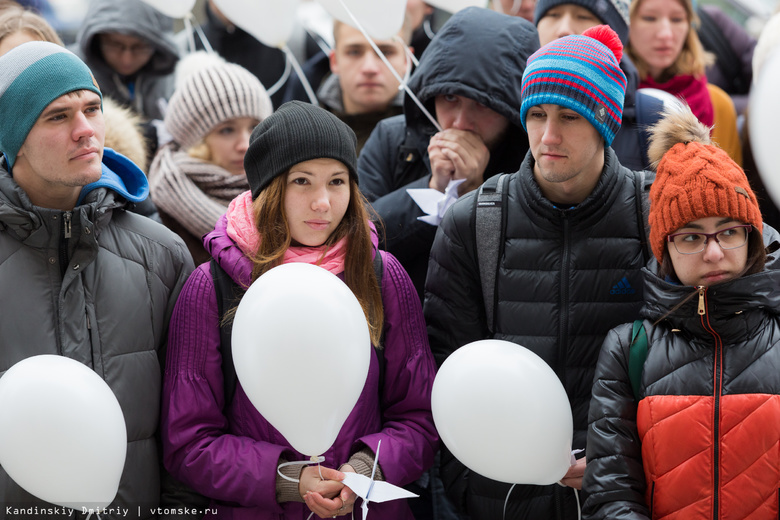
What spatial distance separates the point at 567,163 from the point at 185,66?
252 centimetres

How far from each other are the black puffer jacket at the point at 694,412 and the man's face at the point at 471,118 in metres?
1.08

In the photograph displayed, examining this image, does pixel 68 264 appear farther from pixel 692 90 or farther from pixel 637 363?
pixel 692 90

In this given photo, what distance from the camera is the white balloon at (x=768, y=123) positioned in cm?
227

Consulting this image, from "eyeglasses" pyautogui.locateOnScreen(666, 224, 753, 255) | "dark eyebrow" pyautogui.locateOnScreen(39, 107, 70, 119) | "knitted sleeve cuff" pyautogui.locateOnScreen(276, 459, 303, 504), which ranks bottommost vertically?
"knitted sleeve cuff" pyautogui.locateOnScreen(276, 459, 303, 504)

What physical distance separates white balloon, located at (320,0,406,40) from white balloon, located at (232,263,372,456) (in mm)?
1561

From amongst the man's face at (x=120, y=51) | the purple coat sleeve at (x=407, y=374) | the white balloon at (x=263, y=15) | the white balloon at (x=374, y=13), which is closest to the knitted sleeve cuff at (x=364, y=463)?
the purple coat sleeve at (x=407, y=374)

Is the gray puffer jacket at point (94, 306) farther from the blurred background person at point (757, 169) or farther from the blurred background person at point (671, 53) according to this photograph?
the blurred background person at point (671, 53)

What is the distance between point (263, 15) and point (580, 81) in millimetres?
1899

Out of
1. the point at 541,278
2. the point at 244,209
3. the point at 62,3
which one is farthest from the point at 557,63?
the point at 62,3

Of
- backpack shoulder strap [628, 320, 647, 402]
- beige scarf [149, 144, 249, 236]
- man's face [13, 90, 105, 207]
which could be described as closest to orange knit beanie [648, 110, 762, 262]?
backpack shoulder strap [628, 320, 647, 402]

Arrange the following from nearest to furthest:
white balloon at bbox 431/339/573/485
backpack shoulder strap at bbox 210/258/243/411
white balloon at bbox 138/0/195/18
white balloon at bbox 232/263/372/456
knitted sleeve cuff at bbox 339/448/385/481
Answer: white balloon at bbox 232/263/372/456 < white balloon at bbox 431/339/573/485 < knitted sleeve cuff at bbox 339/448/385/481 < backpack shoulder strap at bbox 210/258/243/411 < white balloon at bbox 138/0/195/18

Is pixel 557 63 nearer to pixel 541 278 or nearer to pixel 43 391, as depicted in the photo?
pixel 541 278

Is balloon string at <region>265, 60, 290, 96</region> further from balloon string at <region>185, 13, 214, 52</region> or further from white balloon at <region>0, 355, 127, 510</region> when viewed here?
white balloon at <region>0, 355, 127, 510</region>

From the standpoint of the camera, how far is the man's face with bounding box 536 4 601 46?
375 cm
